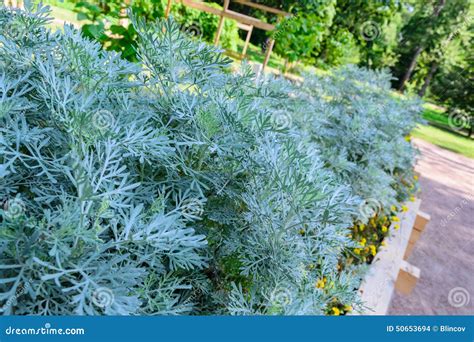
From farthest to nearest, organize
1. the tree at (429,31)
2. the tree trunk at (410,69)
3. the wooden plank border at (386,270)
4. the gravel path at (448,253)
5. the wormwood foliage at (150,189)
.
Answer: the tree trunk at (410,69) → the tree at (429,31) → the gravel path at (448,253) → the wooden plank border at (386,270) → the wormwood foliage at (150,189)

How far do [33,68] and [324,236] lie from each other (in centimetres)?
79

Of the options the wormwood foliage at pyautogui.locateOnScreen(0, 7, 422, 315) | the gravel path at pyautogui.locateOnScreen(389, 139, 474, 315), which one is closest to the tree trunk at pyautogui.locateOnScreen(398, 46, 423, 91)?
the gravel path at pyautogui.locateOnScreen(389, 139, 474, 315)

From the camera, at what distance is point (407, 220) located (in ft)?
8.50

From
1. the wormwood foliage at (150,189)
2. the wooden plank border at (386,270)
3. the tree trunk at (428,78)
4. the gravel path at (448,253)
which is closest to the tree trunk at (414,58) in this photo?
the tree trunk at (428,78)

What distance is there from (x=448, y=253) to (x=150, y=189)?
1.92 metres

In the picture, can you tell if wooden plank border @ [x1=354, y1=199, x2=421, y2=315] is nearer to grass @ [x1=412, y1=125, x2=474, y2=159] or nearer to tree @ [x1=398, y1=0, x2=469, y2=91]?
grass @ [x1=412, y1=125, x2=474, y2=159]

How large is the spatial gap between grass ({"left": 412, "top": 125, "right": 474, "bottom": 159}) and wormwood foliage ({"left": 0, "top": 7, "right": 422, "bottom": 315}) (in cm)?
143

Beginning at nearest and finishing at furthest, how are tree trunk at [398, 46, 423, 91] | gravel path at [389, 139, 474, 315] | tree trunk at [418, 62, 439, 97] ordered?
1. gravel path at [389, 139, 474, 315]
2. tree trunk at [418, 62, 439, 97]
3. tree trunk at [398, 46, 423, 91]

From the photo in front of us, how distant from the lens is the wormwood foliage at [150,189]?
Answer: 608 millimetres

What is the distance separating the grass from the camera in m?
2.04

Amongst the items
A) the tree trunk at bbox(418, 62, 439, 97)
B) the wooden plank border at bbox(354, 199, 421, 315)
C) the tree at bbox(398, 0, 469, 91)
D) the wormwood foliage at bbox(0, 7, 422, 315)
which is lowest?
the wooden plank border at bbox(354, 199, 421, 315)

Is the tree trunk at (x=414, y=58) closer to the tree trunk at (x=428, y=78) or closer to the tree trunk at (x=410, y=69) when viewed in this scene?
the tree trunk at (x=410, y=69)

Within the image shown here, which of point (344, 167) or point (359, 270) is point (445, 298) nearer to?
point (359, 270)

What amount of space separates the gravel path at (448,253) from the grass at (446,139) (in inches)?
1.6
